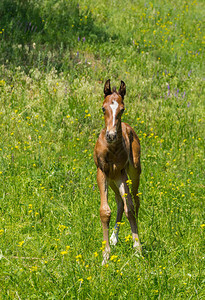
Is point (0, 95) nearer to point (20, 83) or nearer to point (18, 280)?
point (20, 83)

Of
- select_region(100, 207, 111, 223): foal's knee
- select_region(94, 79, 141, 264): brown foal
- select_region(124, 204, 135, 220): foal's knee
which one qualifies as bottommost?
select_region(124, 204, 135, 220): foal's knee

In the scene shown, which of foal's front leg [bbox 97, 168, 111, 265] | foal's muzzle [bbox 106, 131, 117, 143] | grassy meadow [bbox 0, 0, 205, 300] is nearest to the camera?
foal's muzzle [bbox 106, 131, 117, 143]

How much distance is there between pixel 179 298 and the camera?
4094mm

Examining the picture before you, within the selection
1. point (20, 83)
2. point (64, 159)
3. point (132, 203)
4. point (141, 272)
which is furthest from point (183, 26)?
point (141, 272)

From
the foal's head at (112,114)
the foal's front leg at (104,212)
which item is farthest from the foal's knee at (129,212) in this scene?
the foal's head at (112,114)

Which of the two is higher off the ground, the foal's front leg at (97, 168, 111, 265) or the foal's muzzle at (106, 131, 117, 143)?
the foal's muzzle at (106, 131, 117, 143)

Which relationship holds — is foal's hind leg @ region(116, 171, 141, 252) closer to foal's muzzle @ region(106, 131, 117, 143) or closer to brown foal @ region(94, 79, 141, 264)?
brown foal @ region(94, 79, 141, 264)

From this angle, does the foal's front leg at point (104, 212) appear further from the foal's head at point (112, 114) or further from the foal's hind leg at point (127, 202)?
the foal's head at point (112, 114)

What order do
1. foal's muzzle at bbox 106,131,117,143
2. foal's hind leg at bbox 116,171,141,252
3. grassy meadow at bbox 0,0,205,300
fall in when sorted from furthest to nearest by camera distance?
1. foal's hind leg at bbox 116,171,141,252
2. grassy meadow at bbox 0,0,205,300
3. foal's muzzle at bbox 106,131,117,143

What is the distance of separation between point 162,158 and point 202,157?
99cm

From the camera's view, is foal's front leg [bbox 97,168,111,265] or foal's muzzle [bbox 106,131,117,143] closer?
foal's muzzle [bbox 106,131,117,143]

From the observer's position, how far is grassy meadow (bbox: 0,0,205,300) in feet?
14.1

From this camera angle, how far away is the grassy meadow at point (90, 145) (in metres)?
4.31

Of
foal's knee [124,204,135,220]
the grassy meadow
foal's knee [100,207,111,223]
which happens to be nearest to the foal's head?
foal's knee [100,207,111,223]
